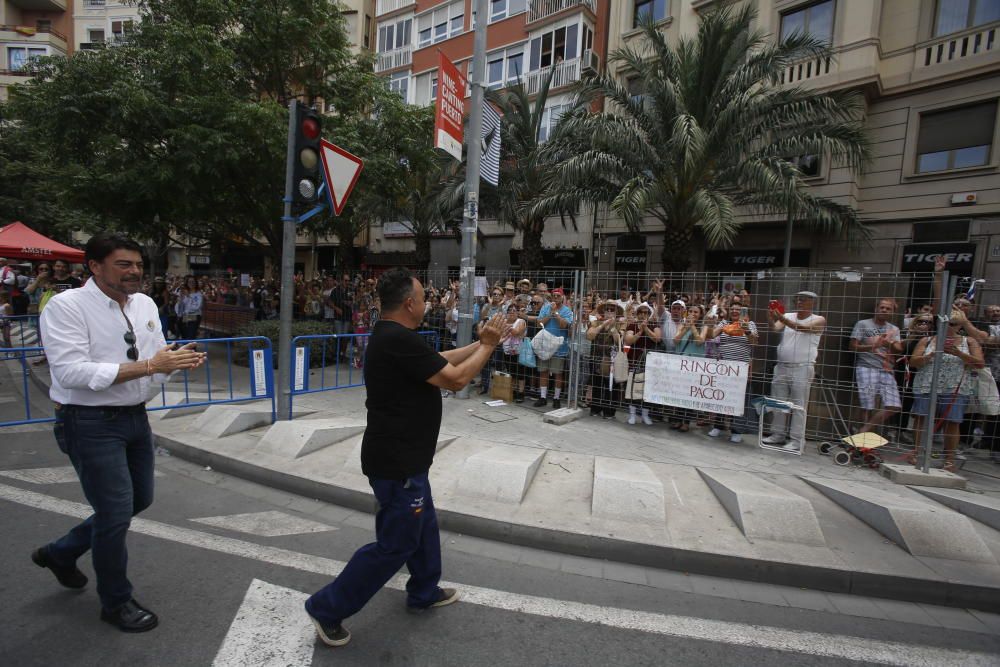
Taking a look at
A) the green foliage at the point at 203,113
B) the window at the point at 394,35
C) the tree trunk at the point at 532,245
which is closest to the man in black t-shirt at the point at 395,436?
the green foliage at the point at 203,113

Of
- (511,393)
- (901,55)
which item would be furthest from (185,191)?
(901,55)

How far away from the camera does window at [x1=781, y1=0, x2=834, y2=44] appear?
48.6ft

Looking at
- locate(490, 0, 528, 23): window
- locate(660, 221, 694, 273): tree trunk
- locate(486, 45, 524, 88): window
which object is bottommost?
locate(660, 221, 694, 273): tree trunk

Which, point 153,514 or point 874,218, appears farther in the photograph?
point 874,218

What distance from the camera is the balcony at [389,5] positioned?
26444 millimetres

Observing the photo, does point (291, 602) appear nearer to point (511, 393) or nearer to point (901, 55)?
point (511, 393)

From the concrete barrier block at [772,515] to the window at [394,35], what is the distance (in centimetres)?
2859

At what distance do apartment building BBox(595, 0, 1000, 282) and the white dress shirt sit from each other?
16419 mm

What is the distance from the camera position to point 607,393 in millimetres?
7492

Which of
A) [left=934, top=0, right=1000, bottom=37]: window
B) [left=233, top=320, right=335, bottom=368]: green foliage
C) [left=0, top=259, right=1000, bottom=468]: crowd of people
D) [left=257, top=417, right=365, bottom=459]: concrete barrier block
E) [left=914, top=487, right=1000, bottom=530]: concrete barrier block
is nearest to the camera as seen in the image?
[left=914, top=487, right=1000, bottom=530]: concrete barrier block

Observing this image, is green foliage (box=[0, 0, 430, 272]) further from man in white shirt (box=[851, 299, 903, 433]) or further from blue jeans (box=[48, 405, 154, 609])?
man in white shirt (box=[851, 299, 903, 433])

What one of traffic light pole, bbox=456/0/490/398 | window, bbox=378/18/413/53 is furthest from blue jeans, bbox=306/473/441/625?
window, bbox=378/18/413/53

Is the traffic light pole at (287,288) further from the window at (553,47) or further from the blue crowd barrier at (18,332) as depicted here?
the window at (553,47)

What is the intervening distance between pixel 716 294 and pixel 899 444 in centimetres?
265
